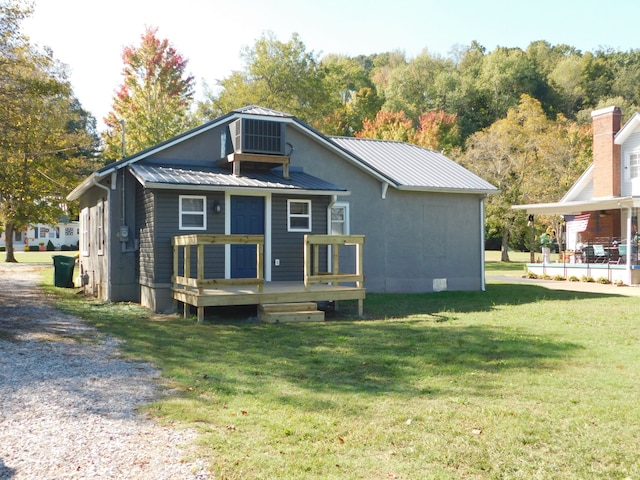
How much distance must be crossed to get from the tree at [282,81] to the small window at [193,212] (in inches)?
1063

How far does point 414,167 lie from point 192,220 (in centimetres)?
789

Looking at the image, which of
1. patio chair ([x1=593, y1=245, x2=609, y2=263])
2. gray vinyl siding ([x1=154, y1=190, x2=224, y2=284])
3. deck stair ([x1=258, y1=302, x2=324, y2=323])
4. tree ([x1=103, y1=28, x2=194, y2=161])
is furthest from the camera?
tree ([x1=103, y1=28, x2=194, y2=161])

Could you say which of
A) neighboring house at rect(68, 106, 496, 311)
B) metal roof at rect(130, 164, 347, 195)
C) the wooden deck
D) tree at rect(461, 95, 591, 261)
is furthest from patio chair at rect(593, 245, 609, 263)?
the wooden deck

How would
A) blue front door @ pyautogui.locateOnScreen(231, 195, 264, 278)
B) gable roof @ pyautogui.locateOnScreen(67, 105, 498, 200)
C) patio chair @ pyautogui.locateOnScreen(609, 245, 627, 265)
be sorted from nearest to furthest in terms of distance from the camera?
blue front door @ pyautogui.locateOnScreen(231, 195, 264, 278) → gable roof @ pyautogui.locateOnScreen(67, 105, 498, 200) → patio chair @ pyautogui.locateOnScreen(609, 245, 627, 265)

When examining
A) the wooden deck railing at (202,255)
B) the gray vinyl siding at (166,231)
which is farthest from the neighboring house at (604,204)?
the gray vinyl siding at (166,231)

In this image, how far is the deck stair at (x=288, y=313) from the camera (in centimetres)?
1137

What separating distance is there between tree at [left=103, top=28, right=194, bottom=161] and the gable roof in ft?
44.3

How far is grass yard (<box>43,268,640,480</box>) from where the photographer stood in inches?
168

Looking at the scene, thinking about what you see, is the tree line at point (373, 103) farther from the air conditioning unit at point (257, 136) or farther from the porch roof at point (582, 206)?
the porch roof at point (582, 206)

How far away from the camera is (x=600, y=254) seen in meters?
22.8

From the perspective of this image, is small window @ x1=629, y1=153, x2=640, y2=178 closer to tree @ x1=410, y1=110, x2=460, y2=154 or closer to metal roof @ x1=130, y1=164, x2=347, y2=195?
tree @ x1=410, y1=110, x2=460, y2=154

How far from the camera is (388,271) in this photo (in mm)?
16609

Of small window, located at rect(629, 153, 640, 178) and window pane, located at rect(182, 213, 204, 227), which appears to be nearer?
window pane, located at rect(182, 213, 204, 227)

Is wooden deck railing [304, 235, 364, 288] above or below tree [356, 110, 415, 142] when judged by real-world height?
below
